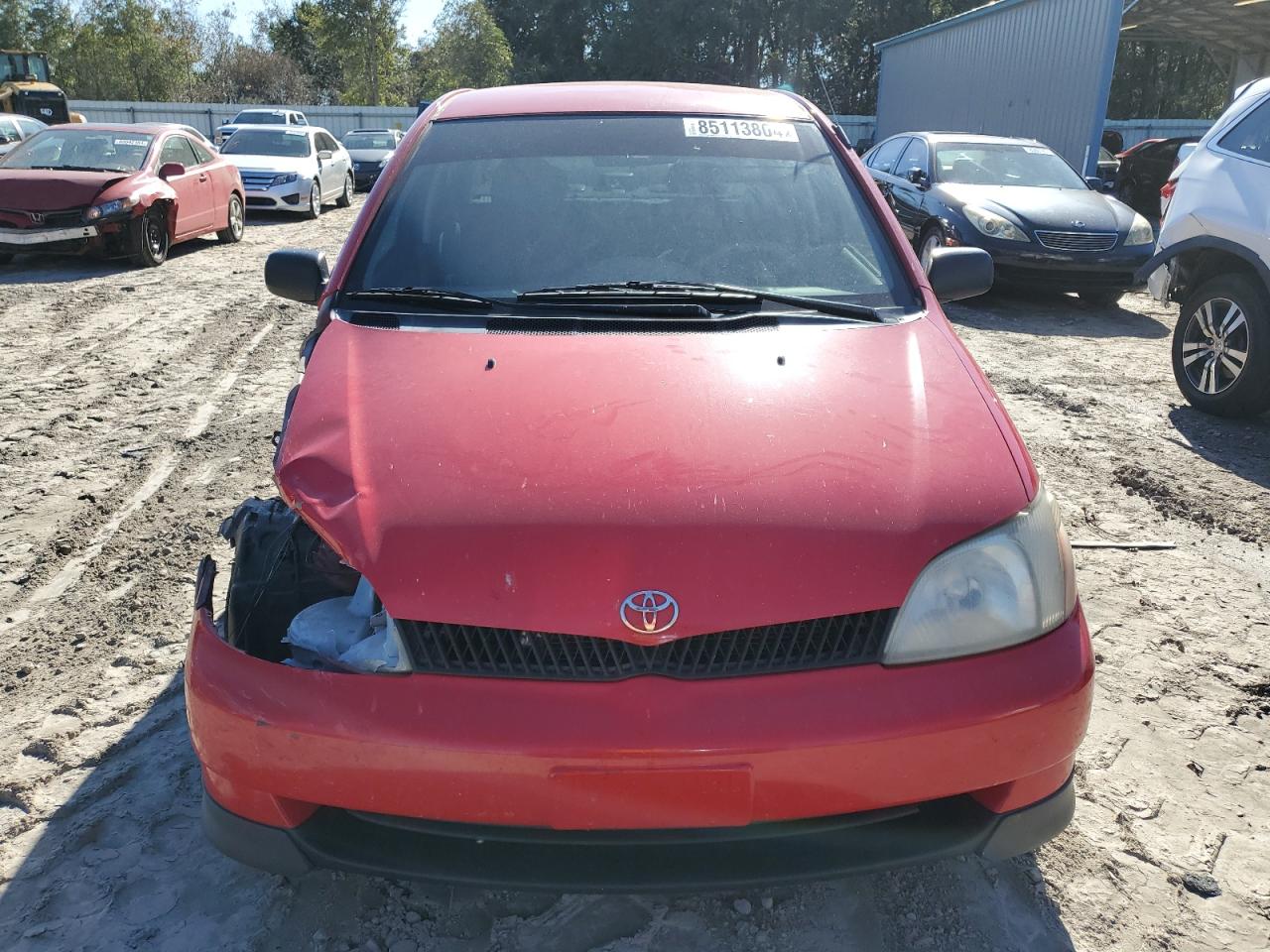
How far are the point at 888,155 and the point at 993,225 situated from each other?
3.37m

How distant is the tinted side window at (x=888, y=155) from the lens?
12.2 metres

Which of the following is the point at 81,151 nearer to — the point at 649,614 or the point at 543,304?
the point at 543,304

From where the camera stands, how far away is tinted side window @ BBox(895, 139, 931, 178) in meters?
11.1

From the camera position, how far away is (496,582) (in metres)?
1.85

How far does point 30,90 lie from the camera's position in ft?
85.1

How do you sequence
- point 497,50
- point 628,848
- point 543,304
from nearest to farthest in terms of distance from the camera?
point 628,848, point 543,304, point 497,50

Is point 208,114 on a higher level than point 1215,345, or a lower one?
higher

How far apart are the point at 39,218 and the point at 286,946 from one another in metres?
10.1

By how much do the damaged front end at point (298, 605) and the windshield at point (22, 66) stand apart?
31184mm

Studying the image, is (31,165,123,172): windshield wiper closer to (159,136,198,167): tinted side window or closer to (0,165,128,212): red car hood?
(0,165,128,212): red car hood

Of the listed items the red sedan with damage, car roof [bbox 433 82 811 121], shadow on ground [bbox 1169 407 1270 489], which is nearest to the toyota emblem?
car roof [bbox 433 82 811 121]

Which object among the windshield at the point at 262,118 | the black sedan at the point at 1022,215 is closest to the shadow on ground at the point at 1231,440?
the black sedan at the point at 1022,215

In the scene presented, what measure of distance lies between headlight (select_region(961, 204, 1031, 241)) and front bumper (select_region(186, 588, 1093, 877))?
845 centimetres

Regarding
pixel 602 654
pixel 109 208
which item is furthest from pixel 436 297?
pixel 109 208
